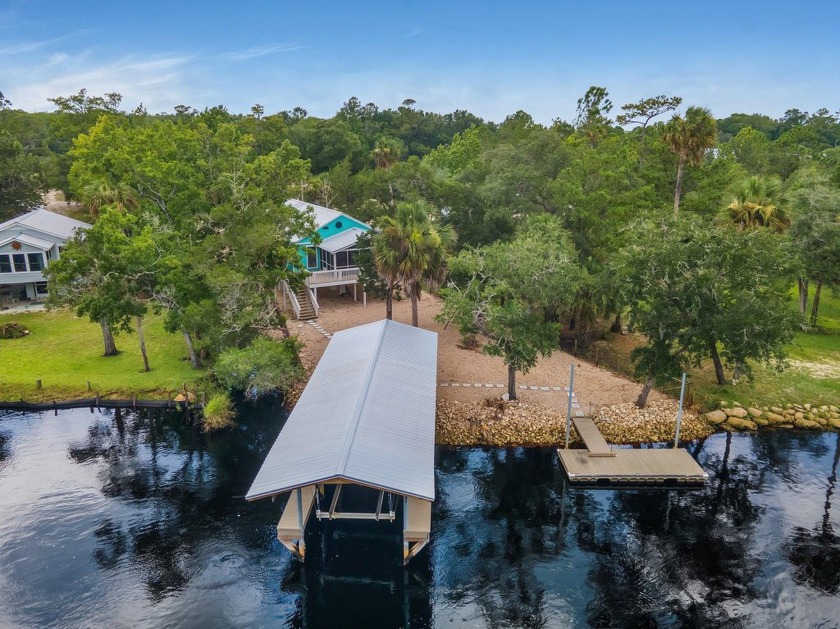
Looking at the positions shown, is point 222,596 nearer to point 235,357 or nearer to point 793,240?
point 235,357

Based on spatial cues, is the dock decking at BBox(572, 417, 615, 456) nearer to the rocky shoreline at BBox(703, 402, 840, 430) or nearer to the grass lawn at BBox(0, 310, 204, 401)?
the rocky shoreline at BBox(703, 402, 840, 430)

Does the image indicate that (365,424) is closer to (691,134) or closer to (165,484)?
(165,484)

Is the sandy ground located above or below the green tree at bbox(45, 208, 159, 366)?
below

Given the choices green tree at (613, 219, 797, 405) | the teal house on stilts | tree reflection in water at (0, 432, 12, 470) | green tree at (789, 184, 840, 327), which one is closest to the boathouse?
green tree at (613, 219, 797, 405)

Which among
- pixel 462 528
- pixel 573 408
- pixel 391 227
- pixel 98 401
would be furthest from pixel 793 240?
pixel 98 401

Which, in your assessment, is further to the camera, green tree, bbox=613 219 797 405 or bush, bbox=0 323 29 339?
bush, bbox=0 323 29 339

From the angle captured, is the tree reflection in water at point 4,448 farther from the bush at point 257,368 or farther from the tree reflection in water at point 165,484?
the bush at point 257,368

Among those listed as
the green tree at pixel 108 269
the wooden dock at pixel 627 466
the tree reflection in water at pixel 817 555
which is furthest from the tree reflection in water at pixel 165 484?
the tree reflection in water at pixel 817 555
